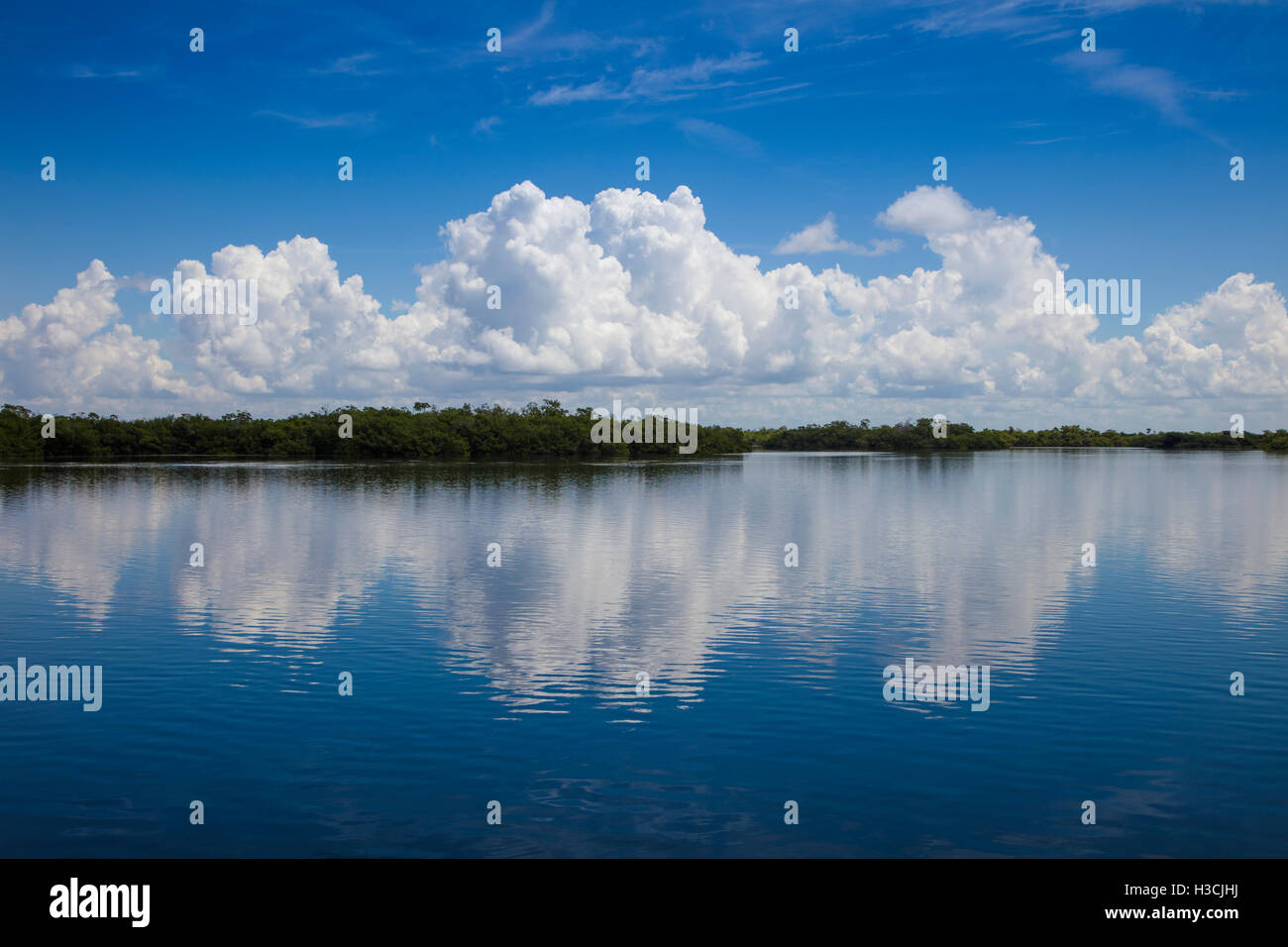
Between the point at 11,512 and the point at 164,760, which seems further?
the point at 11,512

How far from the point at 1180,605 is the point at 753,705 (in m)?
15.4

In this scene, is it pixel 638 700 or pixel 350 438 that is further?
pixel 350 438

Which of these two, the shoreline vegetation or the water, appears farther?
the shoreline vegetation

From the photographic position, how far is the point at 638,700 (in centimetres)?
1638

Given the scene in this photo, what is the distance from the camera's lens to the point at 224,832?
1116cm

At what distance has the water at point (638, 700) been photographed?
11383 mm

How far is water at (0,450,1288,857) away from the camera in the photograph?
11.4m

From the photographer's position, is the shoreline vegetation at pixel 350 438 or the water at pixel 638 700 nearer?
the water at pixel 638 700
